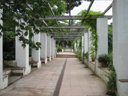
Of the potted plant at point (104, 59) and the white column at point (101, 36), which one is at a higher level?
the white column at point (101, 36)

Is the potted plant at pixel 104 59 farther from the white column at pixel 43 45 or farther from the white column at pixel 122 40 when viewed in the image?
the white column at pixel 43 45

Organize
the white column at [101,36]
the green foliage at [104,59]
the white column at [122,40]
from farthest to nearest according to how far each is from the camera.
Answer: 1. the white column at [101,36]
2. the green foliage at [104,59]
3. the white column at [122,40]

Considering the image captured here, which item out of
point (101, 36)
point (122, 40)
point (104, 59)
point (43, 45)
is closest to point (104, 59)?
point (104, 59)

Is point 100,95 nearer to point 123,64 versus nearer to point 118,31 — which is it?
point 123,64

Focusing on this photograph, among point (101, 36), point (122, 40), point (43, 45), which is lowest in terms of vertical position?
point (122, 40)

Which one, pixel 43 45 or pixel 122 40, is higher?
pixel 43 45

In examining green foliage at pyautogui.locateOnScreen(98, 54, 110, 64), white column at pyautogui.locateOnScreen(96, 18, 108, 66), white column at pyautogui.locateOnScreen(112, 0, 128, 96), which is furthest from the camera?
white column at pyautogui.locateOnScreen(96, 18, 108, 66)

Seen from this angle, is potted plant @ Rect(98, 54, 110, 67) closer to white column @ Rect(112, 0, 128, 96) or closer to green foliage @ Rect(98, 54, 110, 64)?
green foliage @ Rect(98, 54, 110, 64)

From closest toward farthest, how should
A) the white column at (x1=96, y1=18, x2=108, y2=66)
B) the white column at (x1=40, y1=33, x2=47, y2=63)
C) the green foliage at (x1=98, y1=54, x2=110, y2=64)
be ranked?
the green foliage at (x1=98, y1=54, x2=110, y2=64) → the white column at (x1=96, y1=18, x2=108, y2=66) → the white column at (x1=40, y1=33, x2=47, y2=63)

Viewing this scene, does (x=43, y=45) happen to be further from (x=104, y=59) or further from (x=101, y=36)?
(x=104, y=59)

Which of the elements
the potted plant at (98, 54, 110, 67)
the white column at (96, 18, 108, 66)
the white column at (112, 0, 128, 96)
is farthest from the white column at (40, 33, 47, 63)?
the white column at (112, 0, 128, 96)

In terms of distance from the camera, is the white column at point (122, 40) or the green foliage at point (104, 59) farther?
the green foliage at point (104, 59)

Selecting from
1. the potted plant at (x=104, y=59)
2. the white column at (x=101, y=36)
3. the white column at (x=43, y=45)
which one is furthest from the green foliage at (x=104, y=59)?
the white column at (x=43, y=45)

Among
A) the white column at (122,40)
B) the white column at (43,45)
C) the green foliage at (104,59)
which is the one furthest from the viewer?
the white column at (43,45)
